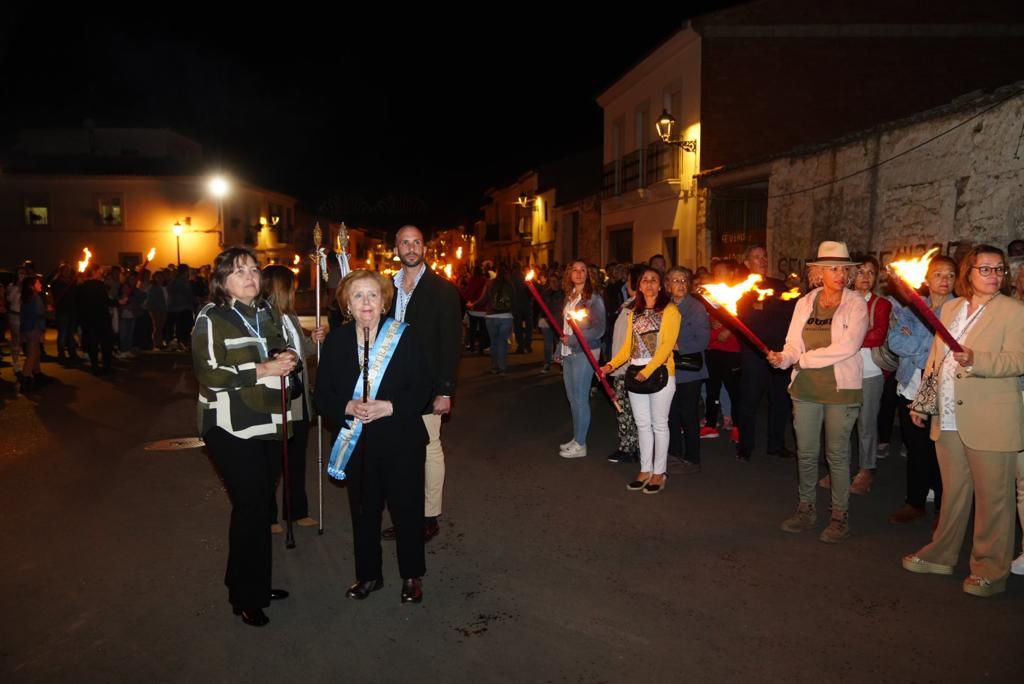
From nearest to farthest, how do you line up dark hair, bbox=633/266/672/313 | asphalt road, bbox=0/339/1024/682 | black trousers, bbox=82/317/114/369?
asphalt road, bbox=0/339/1024/682, dark hair, bbox=633/266/672/313, black trousers, bbox=82/317/114/369

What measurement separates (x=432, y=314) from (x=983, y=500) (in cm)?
368

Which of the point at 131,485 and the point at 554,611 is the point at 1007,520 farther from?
the point at 131,485

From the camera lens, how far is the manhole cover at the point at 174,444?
8.56 m

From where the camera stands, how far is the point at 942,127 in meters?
10.4

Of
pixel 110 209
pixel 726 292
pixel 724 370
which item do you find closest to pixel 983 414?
pixel 726 292

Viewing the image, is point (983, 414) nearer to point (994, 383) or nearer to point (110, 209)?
point (994, 383)

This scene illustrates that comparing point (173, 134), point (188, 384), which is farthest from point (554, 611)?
point (173, 134)

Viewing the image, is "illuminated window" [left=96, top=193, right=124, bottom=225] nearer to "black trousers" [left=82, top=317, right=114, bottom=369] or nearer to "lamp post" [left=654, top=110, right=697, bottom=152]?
"black trousers" [left=82, top=317, right=114, bottom=369]

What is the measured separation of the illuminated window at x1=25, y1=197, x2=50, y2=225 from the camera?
3938cm

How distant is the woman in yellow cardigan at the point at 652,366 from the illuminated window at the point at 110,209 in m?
39.3

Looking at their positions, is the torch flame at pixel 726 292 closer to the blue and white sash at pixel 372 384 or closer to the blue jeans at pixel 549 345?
the blue and white sash at pixel 372 384

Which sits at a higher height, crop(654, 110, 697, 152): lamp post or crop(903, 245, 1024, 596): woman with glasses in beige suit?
crop(654, 110, 697, 152): lamp post

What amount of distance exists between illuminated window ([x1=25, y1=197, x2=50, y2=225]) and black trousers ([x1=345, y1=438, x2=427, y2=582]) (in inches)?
1653

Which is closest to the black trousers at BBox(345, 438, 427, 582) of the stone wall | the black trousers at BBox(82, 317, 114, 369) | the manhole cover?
the manhole cover
